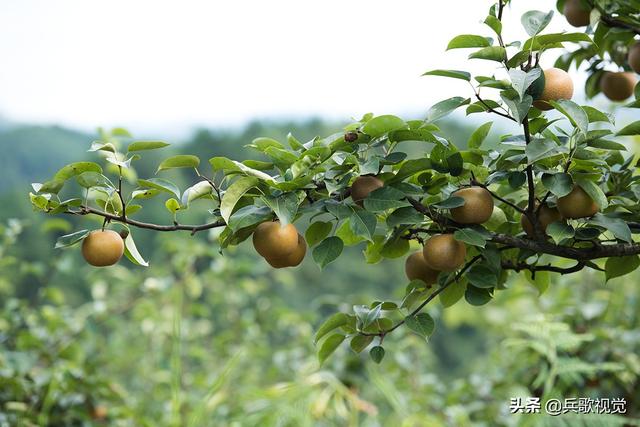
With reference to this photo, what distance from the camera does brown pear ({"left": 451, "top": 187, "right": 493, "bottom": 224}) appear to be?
0.65 metres

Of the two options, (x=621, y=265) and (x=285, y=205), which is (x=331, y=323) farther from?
(x=621, y=265)

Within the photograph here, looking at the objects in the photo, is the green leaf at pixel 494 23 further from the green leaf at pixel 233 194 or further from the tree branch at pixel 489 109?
the green leaf at pixel 233 194

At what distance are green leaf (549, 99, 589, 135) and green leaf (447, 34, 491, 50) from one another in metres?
0.08

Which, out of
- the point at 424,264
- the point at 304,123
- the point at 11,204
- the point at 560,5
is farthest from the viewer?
the point at 304,123

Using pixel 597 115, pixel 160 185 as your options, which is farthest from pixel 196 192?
pixel 597 115

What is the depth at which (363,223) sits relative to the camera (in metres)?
0.60

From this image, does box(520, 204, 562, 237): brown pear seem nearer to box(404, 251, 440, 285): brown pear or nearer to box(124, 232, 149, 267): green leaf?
box(404, 251, 440, 285): brown pear

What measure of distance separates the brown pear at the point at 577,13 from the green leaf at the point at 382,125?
0.35 meters

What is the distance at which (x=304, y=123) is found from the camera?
6.70 meters

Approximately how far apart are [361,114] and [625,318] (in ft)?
3.80

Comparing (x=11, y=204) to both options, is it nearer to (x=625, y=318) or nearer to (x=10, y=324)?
(x=10, y=324)

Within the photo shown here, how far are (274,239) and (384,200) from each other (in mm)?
99

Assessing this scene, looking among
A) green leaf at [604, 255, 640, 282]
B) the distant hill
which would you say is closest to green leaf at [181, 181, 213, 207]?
green leaf at [604, 255, 640, 282]

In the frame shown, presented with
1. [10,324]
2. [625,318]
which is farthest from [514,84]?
[10,324]
